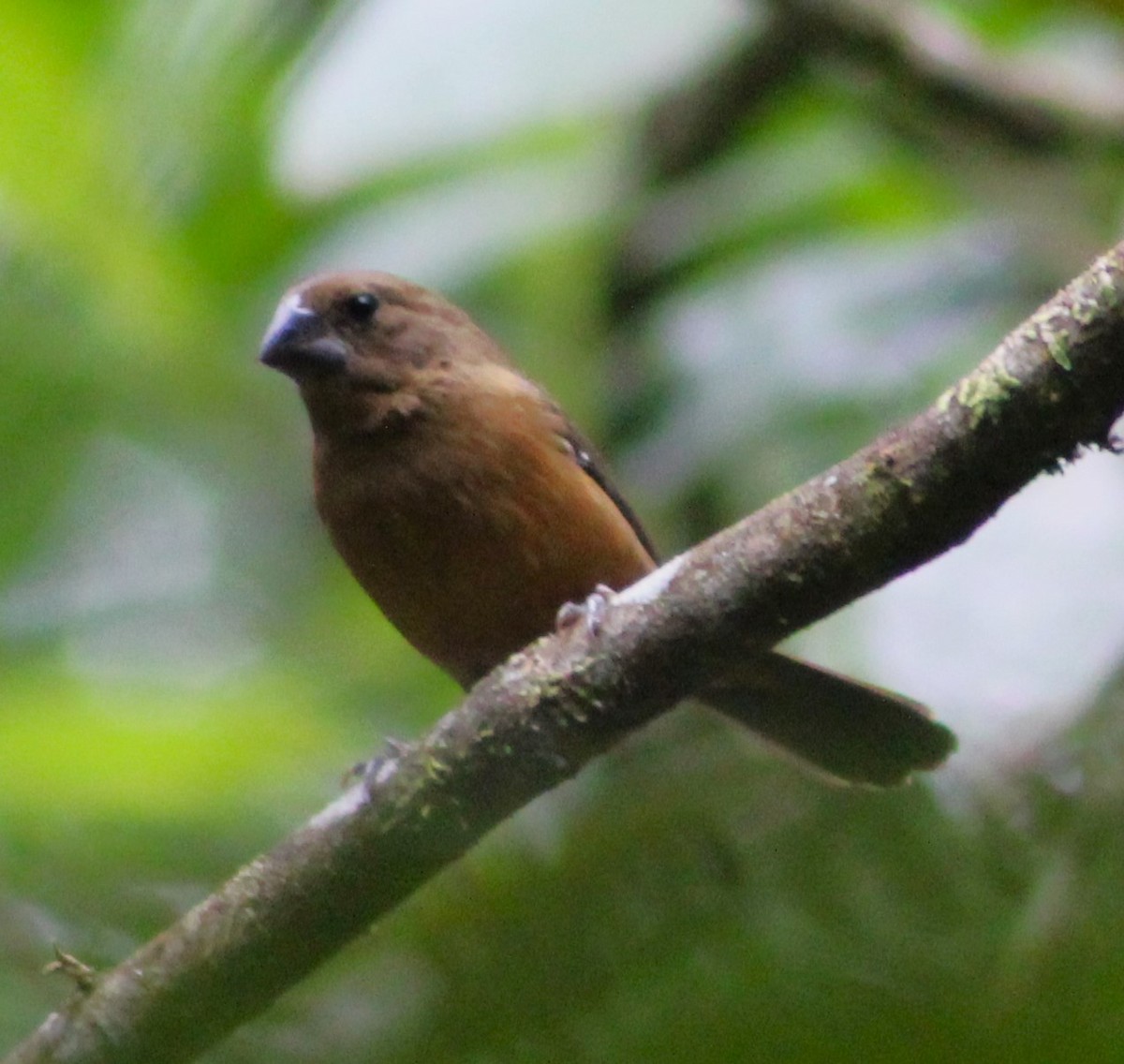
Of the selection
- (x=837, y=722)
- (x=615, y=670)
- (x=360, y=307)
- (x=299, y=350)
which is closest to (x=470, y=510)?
(x=299, y=350)

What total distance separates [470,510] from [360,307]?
73cm

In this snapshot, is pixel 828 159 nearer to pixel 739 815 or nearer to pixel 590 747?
pixel 590 747

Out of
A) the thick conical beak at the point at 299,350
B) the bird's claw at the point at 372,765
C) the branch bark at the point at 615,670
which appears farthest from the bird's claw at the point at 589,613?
the thick conical beak at the point at 299,350

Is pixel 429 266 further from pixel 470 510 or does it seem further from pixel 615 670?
pixel 615 670

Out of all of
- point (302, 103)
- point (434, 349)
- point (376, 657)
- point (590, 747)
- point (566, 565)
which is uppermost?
point (302, 103)

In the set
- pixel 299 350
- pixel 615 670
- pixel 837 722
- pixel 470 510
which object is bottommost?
pixel 615 670

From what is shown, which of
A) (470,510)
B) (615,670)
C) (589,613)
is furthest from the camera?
(470,510)

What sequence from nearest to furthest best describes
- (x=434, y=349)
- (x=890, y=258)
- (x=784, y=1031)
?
(x=784, y=1031)
(x=434, y=349)
(x=890, y=258)

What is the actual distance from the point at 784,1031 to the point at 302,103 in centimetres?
391

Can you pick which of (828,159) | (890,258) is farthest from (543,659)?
(828,159)

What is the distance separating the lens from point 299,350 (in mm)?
3762

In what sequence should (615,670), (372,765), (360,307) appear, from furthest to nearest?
(360,307)
(372,765)
(615,670)

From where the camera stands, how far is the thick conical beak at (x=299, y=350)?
12.3 feet

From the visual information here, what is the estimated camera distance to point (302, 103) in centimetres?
428
